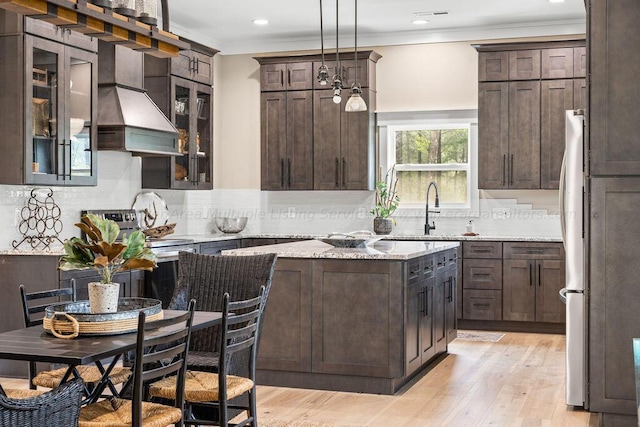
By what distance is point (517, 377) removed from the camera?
5.86 meters

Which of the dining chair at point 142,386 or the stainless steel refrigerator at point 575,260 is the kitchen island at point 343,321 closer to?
the stainless steel refrigerator at point 575,260

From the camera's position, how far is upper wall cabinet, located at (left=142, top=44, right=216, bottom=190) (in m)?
7.80

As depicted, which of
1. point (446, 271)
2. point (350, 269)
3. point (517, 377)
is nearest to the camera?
point (350, 269)

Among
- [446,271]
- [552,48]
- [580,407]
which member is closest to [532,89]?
[552,48]

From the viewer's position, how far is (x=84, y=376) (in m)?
3.66

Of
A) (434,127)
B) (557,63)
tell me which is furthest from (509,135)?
(434,127)

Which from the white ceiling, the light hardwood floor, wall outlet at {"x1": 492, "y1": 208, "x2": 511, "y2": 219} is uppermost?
the white ceiling

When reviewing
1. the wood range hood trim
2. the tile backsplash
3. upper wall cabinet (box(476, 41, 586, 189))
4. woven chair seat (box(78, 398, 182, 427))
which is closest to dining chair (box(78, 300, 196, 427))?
woven chair seat (box(78, 398, 182, 427))

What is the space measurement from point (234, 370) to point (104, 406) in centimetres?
86

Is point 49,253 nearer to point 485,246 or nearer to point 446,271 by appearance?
point 446,271

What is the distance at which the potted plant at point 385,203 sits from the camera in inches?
336

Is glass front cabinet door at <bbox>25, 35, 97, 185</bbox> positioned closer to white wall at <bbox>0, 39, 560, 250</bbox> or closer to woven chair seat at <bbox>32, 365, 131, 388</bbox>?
white wall at <bbox>0, 39, 560, 250</bbox>

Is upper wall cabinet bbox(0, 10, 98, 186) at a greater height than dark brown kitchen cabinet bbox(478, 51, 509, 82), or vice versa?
dark brown kitchen cabinet bbox(478, 51, 509, 82)

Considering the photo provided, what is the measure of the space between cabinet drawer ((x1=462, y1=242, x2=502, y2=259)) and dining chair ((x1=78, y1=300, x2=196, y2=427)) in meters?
5.06
